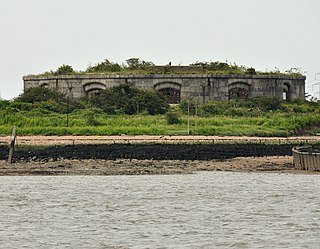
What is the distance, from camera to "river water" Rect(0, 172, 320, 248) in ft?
80.4

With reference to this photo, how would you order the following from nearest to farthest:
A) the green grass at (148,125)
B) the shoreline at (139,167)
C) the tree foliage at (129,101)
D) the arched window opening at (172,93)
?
the shoreline at (139,167) < the green grass at (148,125) < the tree foliage at (129,101) < the arched window opening at (172,93)

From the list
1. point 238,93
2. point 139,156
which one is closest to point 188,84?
point 238,93

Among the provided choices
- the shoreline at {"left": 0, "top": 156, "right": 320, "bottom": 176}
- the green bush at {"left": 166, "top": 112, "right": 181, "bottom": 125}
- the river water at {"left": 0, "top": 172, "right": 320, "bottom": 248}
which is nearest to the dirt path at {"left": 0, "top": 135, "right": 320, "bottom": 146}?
the green bush at {"left": 166, "top": 112, "right": 181, "bottom": 125}

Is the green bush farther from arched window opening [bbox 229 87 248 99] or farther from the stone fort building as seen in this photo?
→ arched window opening [bbox 229 87 248 99]

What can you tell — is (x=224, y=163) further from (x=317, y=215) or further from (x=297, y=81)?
(x=297, y=81)

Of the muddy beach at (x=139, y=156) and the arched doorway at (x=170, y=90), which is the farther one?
the arched doorway at (x=170, y=90)

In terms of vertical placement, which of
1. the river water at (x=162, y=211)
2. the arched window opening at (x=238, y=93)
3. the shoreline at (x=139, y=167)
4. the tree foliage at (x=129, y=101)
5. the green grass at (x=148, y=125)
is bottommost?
the river water at (x=162, y=211)

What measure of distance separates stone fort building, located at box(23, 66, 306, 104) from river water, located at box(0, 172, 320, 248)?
30147 millimetres

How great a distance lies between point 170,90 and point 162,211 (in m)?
43.6

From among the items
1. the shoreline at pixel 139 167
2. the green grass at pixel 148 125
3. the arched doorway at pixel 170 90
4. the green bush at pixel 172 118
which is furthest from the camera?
the arched doorway at pixel 170 90

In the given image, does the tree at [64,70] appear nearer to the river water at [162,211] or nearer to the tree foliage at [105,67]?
the tree foliage at [105,67]

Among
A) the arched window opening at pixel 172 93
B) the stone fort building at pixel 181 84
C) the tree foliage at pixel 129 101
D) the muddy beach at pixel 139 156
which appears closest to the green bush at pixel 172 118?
the tree foliage at pixel 129 101

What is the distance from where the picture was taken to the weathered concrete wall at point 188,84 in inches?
2827

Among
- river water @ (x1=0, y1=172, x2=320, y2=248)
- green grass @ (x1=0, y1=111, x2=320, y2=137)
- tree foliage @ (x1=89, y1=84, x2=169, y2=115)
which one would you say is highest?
tree foliage @ (x1=89, y1=84, x2=169, y2=115)
